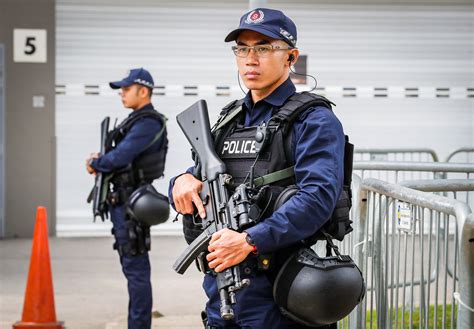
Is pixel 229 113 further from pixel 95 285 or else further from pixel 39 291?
pixel 95 285

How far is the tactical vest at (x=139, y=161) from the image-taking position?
21.5 ft

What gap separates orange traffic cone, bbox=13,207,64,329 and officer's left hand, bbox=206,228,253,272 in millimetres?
3943

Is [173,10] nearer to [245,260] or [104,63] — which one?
[104,63]

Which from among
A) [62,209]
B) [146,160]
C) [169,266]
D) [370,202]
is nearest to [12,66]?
[62,209]

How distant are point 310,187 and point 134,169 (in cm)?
376

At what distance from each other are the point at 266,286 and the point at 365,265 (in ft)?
3.78

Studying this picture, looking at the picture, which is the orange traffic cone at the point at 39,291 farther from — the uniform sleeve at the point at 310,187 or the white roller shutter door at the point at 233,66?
the white roller shutter door at the point at 233,66

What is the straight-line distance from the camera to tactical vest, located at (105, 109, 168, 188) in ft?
21.5

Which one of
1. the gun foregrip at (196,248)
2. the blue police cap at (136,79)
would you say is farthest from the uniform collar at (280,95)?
the blue police cap at (136,79)

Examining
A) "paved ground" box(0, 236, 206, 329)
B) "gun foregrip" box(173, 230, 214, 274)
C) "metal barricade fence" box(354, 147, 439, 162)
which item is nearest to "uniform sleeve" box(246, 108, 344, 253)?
"gun foregrip" box(173, 230, 214, 274)

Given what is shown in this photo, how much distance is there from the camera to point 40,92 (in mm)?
12047

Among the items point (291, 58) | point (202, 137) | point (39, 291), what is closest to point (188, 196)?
point (202, 137)

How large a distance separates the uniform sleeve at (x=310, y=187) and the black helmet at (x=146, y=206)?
330 cm

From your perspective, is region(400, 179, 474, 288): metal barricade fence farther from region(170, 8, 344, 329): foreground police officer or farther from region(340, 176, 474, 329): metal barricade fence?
region(170, 8, 344, 329): foreground police officer
